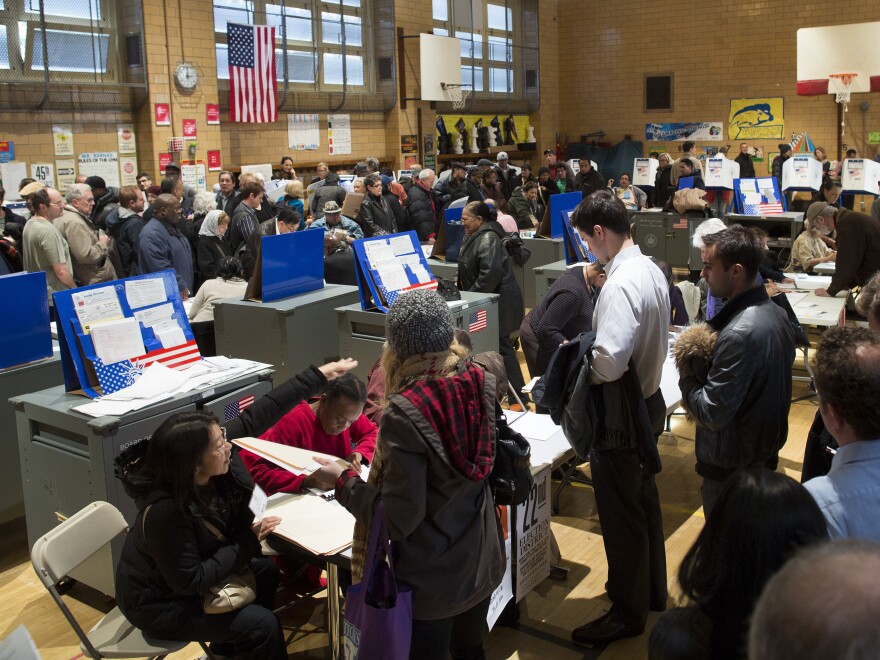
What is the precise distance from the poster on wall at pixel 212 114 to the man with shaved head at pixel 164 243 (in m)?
5.80

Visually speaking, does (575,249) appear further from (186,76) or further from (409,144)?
(409,144)

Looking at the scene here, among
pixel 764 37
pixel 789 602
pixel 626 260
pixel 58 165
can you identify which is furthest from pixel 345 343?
pixel 764 37

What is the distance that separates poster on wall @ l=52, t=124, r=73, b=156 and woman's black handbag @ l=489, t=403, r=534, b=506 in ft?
31.9

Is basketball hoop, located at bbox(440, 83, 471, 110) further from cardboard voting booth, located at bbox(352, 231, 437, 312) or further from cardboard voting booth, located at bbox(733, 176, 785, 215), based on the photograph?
cardboard voting booth, located at bbox(352, 231, 437, 312)

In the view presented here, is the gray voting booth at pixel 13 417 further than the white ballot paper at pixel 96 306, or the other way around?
the gray voting booth at pixel 13 417

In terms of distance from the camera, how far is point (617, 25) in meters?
18.8

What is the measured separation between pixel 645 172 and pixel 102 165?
8248mm

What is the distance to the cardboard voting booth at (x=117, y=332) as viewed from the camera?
12.4 feet

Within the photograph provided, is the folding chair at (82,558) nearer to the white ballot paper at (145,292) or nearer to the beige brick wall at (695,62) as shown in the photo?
the white ballot paper at (145,292)

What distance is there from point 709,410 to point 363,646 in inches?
58.8

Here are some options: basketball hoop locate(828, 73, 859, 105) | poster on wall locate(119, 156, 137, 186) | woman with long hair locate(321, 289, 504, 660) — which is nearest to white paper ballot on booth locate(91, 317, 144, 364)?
woman with long hair locate(321, 289, 504, 660)

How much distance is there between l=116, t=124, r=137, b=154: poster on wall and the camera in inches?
445

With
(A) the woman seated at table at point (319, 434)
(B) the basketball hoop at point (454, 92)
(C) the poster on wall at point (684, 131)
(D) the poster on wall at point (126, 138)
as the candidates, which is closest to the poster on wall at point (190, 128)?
(D) the poster on wall at point (126, 138)

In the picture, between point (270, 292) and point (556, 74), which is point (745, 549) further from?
point (556, 74)
